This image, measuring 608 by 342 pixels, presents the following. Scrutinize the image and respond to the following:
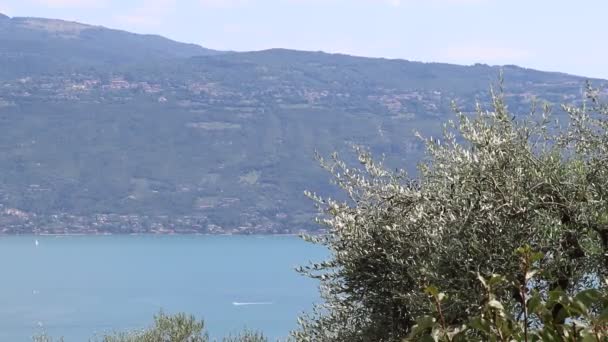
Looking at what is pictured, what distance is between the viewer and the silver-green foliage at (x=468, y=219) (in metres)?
9.05

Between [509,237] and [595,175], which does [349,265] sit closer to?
[509,237]

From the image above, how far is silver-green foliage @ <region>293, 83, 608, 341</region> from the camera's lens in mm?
9055

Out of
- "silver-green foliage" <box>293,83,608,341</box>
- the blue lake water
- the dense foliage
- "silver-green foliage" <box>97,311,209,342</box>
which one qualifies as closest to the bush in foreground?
"silver-green foliage" <box>97,311,209,342</box>

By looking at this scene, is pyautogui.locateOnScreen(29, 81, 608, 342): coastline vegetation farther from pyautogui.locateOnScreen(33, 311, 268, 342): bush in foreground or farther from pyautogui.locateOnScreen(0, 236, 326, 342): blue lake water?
pyautogui.locateOnScreen(0, 236, 326, 342): blue lake water

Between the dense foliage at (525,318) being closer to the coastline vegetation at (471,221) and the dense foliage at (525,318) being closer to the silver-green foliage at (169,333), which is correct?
the coastline vegetation at (471,221)

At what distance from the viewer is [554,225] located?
9062 millimetres

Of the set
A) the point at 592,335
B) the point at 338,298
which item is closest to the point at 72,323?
the point at 338,298

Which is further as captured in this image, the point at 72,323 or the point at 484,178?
the point at 72,323

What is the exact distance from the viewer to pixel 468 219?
362 inches

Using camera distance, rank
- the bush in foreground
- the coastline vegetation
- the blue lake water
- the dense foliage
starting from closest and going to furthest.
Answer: the dense foliage → the coastline vegetation → the bush in foreground → the blue lake water

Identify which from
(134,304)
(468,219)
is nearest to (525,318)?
(468,219)

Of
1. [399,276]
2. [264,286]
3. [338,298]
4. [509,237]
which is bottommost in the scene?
[264,286]

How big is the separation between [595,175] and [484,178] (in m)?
1.15

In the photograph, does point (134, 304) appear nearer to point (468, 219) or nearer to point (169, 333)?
point (169, 333)
